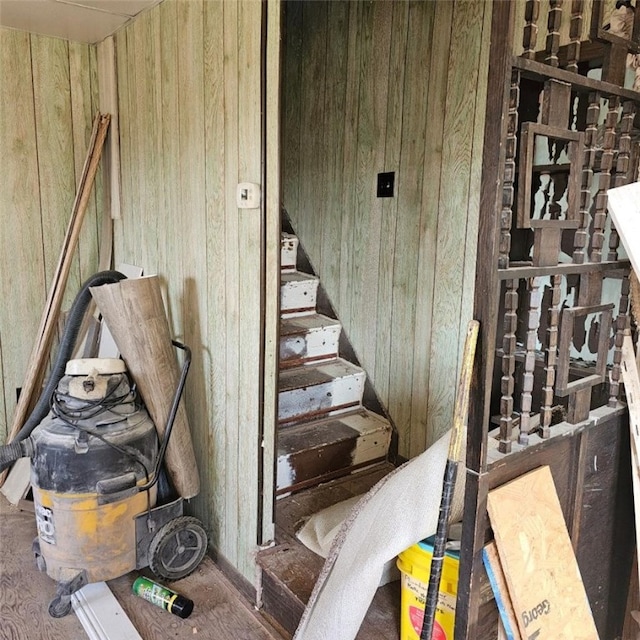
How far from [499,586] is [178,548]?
1.39m

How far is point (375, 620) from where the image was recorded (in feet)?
6.00

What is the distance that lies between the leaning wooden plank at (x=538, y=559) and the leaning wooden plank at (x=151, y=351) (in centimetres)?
140

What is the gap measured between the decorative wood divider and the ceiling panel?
1635 mm

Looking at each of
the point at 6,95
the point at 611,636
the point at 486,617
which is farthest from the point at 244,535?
the point at 6,95

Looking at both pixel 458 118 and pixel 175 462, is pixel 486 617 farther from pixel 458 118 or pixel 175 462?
pixel 458 118

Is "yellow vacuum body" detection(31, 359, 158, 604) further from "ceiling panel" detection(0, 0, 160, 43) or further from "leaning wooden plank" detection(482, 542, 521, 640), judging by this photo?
"ceiling panel" detection(0, 0, 160, 43)

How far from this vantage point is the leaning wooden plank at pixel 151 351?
2176 millimetres

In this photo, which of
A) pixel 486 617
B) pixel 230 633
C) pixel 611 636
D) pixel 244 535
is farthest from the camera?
pixel 244 535

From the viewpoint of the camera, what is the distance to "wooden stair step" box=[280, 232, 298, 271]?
3.15 m

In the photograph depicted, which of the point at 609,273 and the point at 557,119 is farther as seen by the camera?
the point at 609,273

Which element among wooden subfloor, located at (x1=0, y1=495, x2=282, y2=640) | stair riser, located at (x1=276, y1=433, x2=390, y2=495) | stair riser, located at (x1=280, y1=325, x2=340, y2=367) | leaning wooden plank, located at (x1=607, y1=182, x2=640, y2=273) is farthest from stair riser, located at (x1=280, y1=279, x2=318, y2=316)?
leaning wooden plank, located at (x1=607, y1=182, x2=640, y2=273)

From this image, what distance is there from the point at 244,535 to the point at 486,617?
109 cm

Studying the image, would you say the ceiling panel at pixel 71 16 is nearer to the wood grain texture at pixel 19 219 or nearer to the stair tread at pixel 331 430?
the wood grain texture at pixel 19 219

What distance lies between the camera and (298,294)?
303 centimetres
